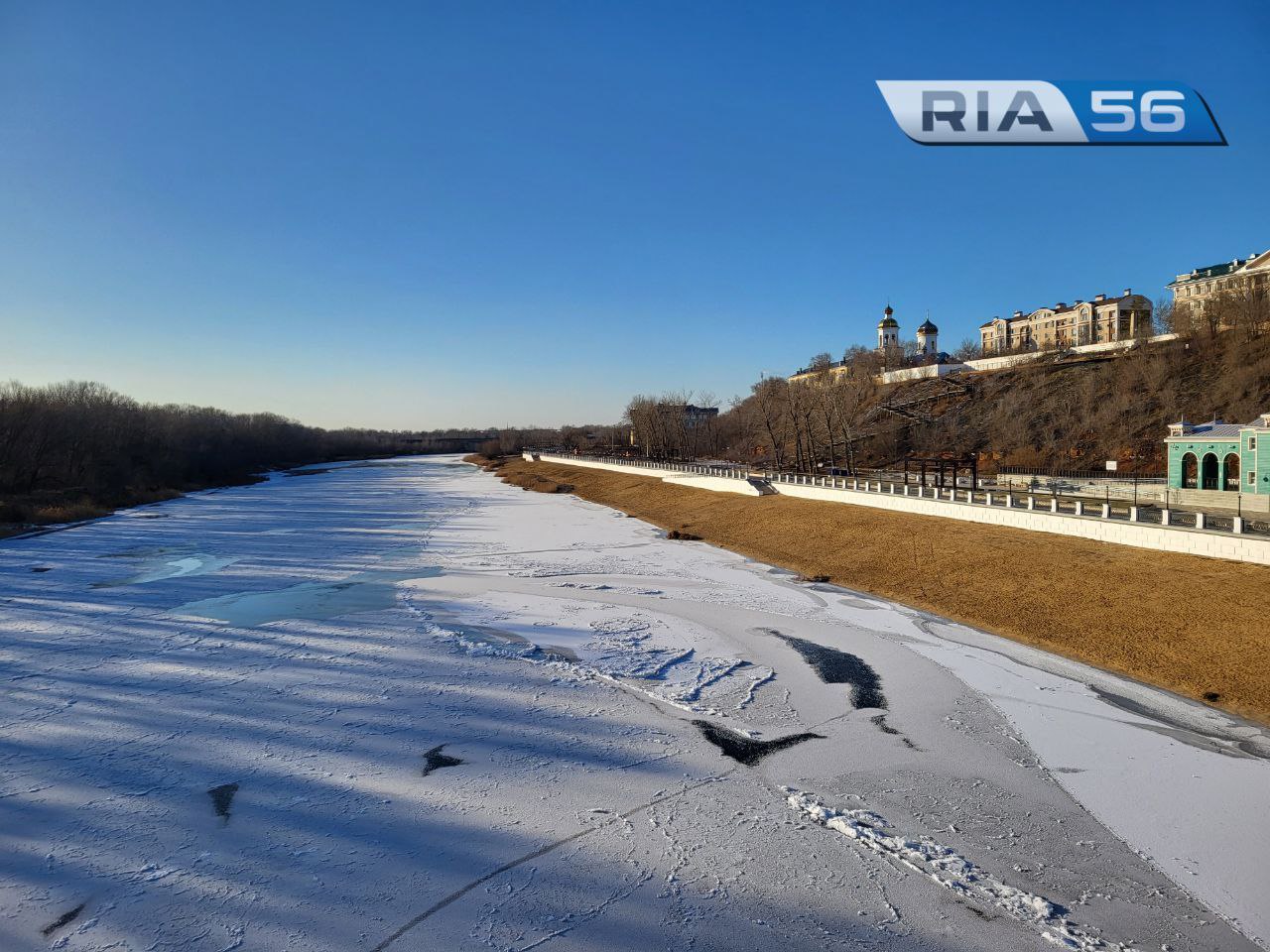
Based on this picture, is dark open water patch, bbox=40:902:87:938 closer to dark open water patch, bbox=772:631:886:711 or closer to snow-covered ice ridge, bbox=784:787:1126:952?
snow-covered ice ridge, bbox=784:787:1126:952

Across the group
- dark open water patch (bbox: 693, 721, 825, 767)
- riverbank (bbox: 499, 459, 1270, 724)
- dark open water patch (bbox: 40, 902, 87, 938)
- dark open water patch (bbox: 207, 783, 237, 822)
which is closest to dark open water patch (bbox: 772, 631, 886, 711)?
dark open water patch (bbox: 693, 721, 825, 767)

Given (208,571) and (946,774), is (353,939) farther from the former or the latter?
(208,571)

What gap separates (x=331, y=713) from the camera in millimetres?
11297

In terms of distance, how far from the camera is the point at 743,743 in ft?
34.1

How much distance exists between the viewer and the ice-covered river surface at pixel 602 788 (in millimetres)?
6426

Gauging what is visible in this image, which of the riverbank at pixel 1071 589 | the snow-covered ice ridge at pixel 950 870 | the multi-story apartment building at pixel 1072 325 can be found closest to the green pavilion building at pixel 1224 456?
the riverbank at pixel 1071 589

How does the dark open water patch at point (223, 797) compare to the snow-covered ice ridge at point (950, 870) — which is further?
the dark open water patch at point (223, 797)

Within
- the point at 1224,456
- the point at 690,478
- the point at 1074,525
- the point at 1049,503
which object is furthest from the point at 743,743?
the point at 690,478

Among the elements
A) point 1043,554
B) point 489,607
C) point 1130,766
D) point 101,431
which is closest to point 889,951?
point 1130,766

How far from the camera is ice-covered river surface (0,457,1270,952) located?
643 centimetres

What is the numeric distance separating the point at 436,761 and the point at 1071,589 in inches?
667

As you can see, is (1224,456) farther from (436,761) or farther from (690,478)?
(436,761)

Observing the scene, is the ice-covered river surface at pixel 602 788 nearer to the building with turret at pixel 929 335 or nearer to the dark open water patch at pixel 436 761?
the dark open water patch at pixel 436 761

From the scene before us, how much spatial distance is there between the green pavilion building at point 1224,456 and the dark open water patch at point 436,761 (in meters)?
29.4
